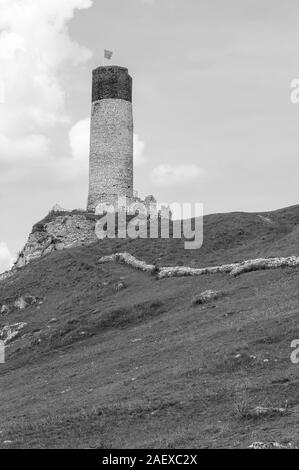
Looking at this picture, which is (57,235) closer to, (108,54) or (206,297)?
(108,54)

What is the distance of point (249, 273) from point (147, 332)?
997 centimetres

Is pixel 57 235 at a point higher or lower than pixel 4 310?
higher

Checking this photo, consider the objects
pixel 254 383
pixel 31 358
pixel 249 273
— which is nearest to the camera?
pixel 254 383

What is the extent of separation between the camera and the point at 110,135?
77688 millimetres

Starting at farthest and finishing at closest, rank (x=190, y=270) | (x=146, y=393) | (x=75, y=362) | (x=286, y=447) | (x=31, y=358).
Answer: (x=190, y=270)
(x=31, y=358)
(x=75, y=362)
(x=146, y=393)
(x=286, y=447)

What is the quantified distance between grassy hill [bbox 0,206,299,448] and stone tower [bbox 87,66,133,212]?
52.5ft

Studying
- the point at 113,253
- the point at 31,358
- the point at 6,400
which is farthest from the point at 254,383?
the point at 113,253

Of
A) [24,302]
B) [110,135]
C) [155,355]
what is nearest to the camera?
[155,355]

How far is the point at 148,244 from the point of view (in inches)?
2542

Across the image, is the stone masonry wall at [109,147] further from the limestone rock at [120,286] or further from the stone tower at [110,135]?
the limestone rock at [120,286]

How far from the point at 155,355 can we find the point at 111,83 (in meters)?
48.9

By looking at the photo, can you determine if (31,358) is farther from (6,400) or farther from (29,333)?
(6,400)

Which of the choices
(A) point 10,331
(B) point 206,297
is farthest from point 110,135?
(B) point 206,297

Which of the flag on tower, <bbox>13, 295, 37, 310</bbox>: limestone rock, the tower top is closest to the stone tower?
the tower top
